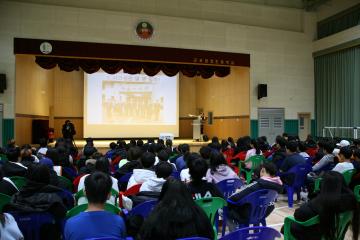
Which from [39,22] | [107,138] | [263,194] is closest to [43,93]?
[107,138]

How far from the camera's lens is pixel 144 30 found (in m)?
12.0

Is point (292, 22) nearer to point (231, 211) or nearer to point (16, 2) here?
point (16, 2)

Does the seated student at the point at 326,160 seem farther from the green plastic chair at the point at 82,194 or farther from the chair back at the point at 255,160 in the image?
the green plastic chair at the point at 82,194

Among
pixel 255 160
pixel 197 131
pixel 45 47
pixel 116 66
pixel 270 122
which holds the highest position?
pixel 45 47

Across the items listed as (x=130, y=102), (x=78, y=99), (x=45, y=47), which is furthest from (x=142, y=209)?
(x=78, y=99)

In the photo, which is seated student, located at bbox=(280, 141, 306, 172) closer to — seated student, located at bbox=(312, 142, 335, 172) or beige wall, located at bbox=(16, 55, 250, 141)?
seated student, located at bbox=(312, 142, 335, 172)

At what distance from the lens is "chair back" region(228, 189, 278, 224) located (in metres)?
3.33

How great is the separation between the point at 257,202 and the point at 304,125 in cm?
1180

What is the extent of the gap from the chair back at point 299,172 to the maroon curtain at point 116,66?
8.21m

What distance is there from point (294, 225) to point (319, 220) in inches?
7.6

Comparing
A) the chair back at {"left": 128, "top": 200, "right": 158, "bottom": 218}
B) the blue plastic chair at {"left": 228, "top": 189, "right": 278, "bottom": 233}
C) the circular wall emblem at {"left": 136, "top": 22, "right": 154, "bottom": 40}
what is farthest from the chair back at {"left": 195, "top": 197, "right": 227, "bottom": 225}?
the circular wall emblem at {"left": 136, "top": 22, "right": 154, "bottom": 40}

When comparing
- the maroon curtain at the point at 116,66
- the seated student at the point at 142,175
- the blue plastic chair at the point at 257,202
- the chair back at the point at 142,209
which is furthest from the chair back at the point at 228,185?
the maroon curtain at the point at 116,66

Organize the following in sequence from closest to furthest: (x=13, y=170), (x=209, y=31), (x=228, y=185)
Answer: (x=228, y=185)
(x=13, y=170)
(x=209, y=31)

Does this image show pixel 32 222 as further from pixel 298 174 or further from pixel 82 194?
pixel 298 174
